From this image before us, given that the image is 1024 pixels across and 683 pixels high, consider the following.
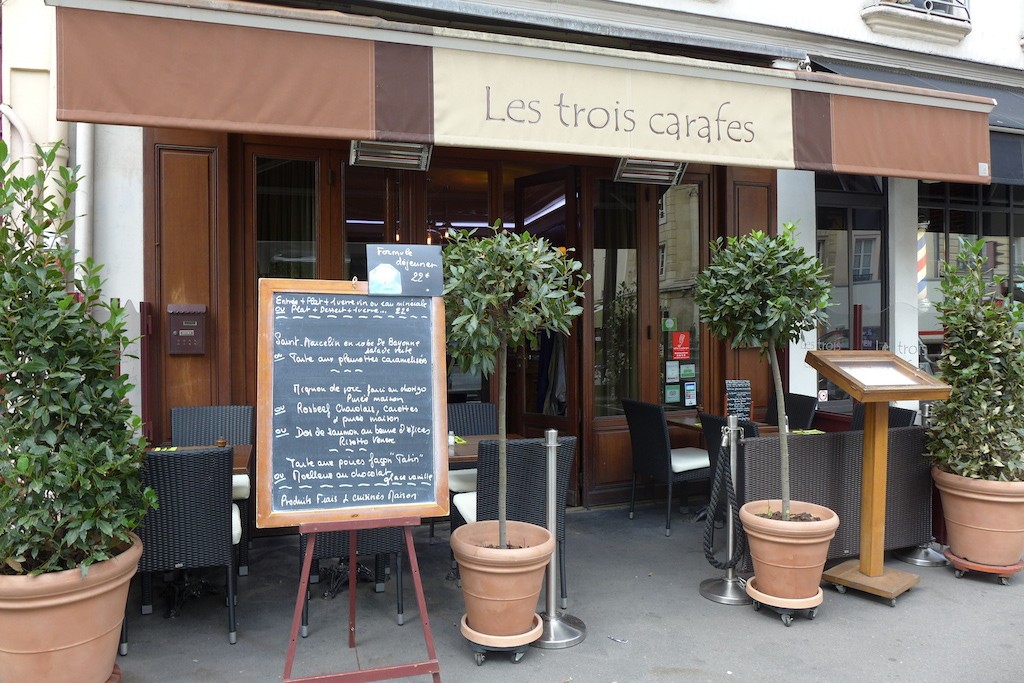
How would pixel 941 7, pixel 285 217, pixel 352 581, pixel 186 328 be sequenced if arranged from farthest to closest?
1. pixel 941 7
2. pixel 285 217
3. pixel 186 328
4. pixel 352 581

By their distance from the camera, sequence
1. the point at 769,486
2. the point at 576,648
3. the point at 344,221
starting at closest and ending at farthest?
the point at 576,648 → the point at 769,486 → the point at 344,221

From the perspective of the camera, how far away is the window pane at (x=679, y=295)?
654 centimetres

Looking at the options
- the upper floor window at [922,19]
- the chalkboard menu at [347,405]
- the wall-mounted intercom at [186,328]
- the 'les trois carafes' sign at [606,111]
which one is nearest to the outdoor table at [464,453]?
the chalkboard menu at [347,405]

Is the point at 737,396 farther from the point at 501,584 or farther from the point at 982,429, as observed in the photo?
the point at 501,584

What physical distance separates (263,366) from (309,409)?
26 cm

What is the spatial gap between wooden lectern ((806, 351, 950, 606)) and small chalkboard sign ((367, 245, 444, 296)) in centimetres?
238

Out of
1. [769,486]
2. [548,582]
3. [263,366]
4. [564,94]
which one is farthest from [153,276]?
[769,486]

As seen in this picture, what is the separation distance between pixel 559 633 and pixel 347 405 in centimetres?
159

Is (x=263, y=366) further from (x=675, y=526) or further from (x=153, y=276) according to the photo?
(x=675, y=526)

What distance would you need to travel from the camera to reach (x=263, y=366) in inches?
123

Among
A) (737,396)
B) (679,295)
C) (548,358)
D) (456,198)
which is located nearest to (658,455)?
(737,396)

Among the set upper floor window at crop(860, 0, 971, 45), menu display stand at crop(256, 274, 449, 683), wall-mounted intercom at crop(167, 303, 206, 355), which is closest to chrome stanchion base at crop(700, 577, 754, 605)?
menu display stand at crop(256, 274, 449, 683)

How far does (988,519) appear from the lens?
4.54m

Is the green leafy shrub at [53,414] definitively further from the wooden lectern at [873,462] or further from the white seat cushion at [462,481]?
the wooden lectern at [873,462]
